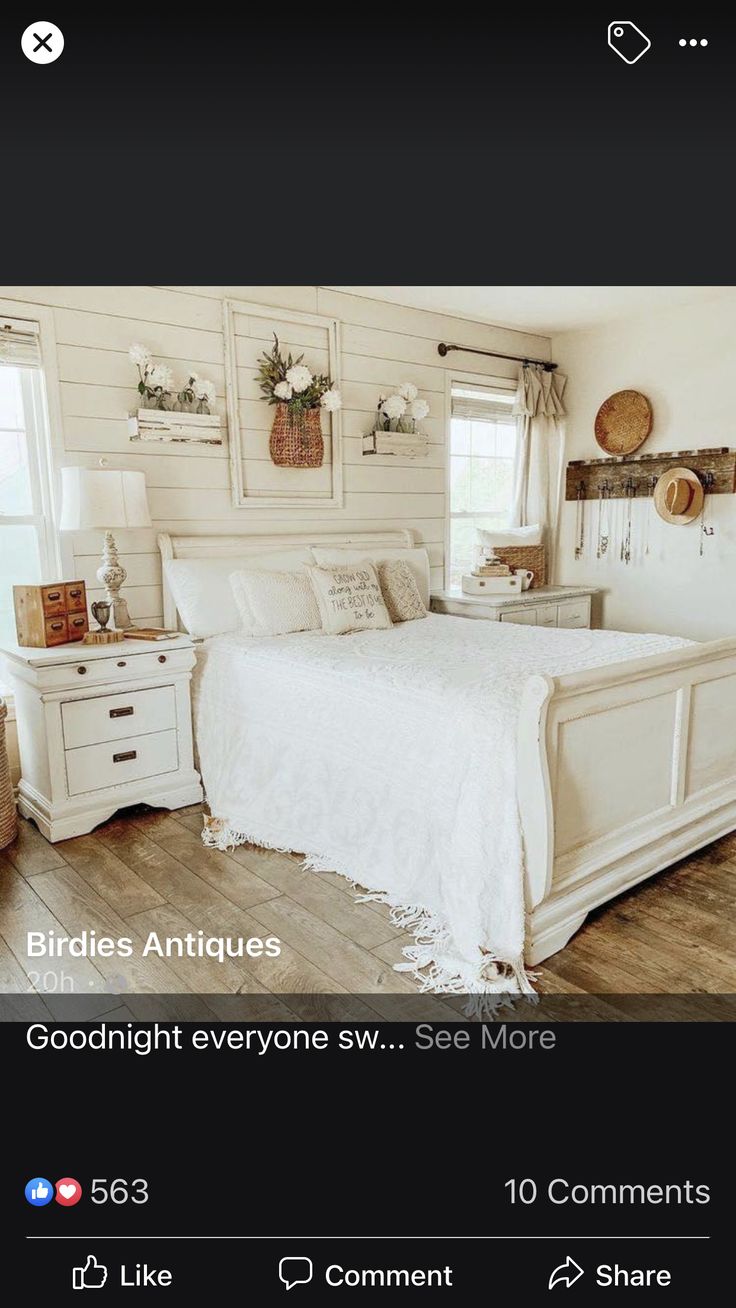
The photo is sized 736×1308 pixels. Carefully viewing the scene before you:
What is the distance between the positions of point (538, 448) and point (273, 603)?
2.31m

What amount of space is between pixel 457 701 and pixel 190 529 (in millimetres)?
1776

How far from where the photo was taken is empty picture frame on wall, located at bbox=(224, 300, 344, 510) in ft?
11.3

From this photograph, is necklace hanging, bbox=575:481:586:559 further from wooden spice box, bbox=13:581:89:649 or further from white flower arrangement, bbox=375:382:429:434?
wooden spice box, bbox=13:581:89:649

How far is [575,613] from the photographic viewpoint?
14.4 feet

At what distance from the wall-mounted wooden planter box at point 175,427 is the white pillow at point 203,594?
494 millimetres

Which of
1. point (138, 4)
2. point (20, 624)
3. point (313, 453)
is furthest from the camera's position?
point (313, 453)

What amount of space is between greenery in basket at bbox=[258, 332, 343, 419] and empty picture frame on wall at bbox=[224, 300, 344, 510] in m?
0.03

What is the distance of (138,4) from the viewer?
494 mm

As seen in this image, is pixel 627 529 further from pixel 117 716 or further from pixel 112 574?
pixel 117 716

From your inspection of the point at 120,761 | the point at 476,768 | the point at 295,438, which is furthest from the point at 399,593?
the point at 476,768
